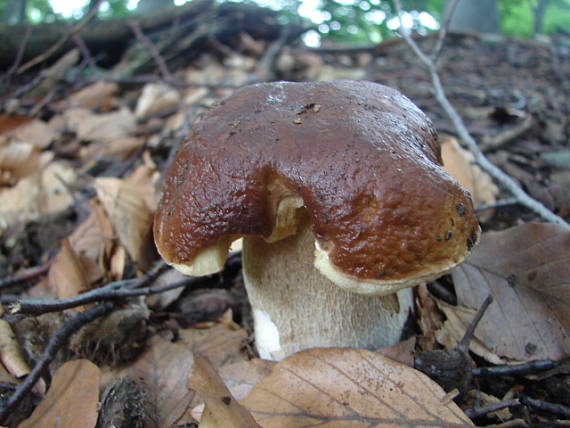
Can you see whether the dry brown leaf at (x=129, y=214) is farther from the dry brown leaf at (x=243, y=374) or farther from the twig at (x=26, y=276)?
the dry brown leaf at (x=243, y=374)

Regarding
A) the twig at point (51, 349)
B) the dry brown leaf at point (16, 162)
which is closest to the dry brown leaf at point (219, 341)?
the twig at point (51, 349)

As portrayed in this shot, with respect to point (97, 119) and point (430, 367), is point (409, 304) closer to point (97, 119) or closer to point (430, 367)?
point (430, 367)

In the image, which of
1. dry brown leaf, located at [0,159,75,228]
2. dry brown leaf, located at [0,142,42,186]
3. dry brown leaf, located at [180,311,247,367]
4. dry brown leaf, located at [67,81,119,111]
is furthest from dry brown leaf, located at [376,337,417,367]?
dry brown leaf, located at [67,81,119,111]

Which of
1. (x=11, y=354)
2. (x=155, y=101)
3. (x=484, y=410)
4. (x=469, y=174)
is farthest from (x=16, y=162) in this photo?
(x=484, y=410)

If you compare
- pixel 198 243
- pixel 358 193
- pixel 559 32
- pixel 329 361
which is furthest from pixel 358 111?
pixel 559 32

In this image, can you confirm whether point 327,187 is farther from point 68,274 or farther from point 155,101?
point 155,101

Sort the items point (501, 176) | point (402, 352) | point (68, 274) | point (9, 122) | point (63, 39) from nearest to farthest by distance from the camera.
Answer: point (402, 352), point (68, 274), point (501, 176), point (9, 122), point (63, 39)
